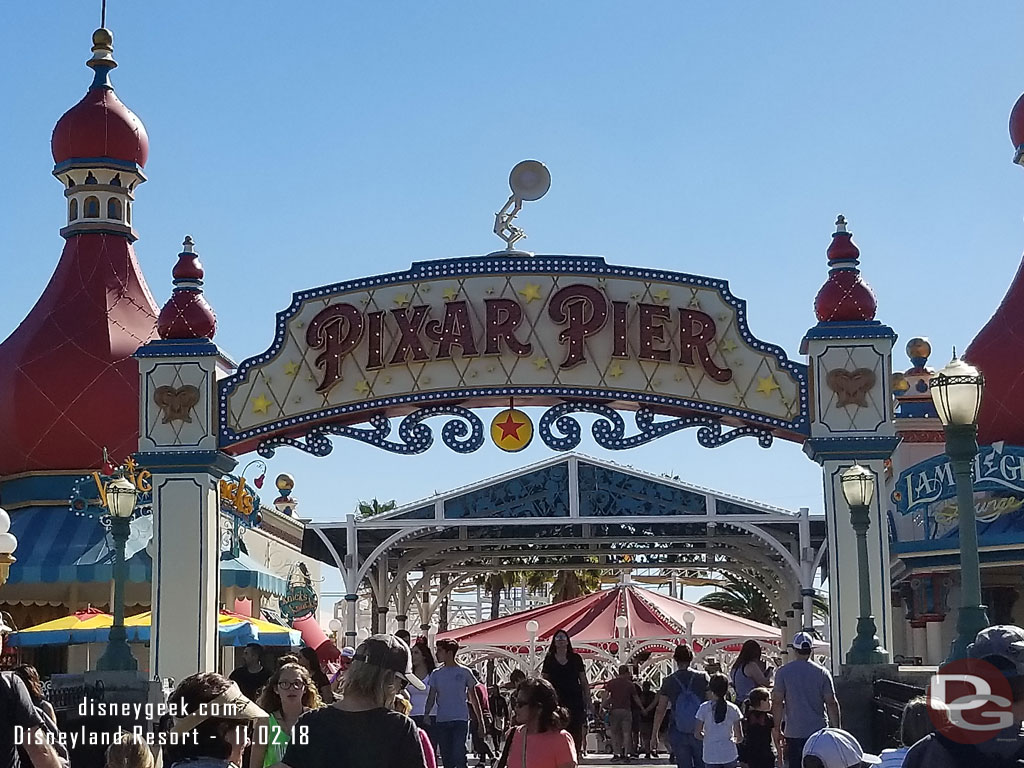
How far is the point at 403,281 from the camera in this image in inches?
757

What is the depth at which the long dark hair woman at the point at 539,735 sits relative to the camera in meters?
8.80

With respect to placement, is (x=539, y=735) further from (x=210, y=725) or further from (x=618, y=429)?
(x=618, y=429)

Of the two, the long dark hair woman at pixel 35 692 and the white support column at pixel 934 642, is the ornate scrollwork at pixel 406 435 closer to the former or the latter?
the long dark hair woman at pixel 35 692

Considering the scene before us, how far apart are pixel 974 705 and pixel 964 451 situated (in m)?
6.82

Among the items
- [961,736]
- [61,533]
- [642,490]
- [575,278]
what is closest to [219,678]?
[961,736]

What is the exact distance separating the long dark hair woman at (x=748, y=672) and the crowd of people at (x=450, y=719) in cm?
2

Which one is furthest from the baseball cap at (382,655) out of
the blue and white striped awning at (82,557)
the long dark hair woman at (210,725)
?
the blue and white striped awning at (82,557)

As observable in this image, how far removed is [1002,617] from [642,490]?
7504 mm

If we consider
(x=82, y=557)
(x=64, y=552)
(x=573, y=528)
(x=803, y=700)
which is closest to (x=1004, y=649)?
(x=803, y=700)

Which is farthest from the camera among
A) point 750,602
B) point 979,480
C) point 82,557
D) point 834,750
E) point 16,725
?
point 750,602

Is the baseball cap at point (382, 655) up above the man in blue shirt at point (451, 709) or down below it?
above

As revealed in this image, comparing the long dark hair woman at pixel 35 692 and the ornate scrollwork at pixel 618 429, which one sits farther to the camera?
the ornate scrollwork at pixel 618 429

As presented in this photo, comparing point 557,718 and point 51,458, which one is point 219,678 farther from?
point 51,458

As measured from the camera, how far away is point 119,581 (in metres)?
17.8
